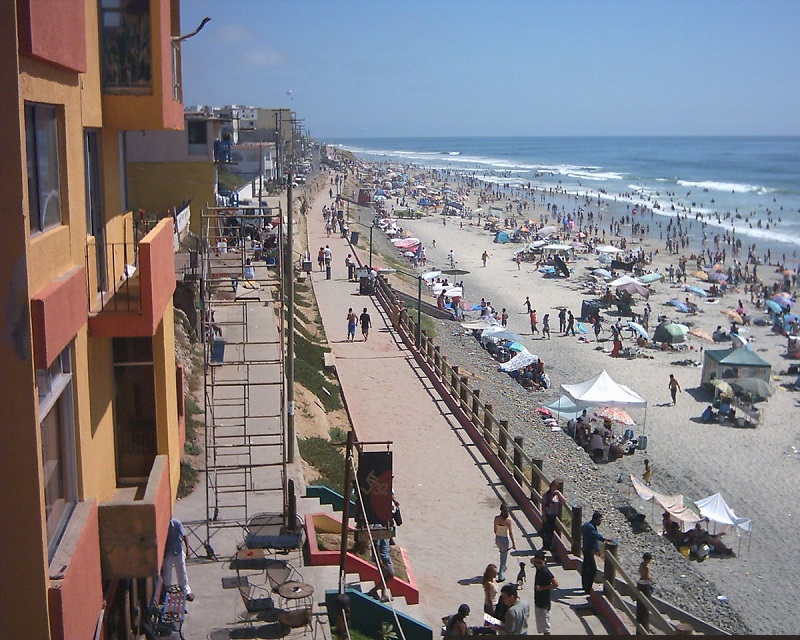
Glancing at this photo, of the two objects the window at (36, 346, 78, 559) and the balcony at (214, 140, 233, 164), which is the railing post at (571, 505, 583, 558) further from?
the balcony at (214, 140, 233, 164)

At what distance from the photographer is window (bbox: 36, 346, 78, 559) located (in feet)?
18.7

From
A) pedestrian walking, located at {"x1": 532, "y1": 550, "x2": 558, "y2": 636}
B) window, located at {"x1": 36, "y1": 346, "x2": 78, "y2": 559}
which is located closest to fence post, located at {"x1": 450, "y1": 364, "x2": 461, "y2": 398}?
pedestrian walking, located at {"x1": 532, "y1": 550, "x2": 558, "y2": 636}

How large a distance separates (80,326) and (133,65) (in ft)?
10.6

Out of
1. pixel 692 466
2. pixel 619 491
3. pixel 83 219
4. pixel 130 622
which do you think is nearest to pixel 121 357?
pixel 83 219

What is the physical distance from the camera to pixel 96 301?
7.46 meters

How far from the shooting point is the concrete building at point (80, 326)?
4867mm

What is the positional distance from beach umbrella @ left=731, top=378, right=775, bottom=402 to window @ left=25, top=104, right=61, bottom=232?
24.1 meters

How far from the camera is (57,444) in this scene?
240 inches

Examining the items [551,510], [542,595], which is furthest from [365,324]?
[542,595]

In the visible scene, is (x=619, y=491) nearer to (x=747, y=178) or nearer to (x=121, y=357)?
(x=121, y=357)

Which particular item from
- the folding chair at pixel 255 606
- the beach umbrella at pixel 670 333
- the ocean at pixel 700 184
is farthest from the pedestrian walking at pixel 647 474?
the ocean at pixel 700 184

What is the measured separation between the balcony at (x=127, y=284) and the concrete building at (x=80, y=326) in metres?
0.02

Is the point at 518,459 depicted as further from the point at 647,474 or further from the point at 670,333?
the point at 670,333

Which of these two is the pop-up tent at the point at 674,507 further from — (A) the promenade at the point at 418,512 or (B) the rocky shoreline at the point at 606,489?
(A) the promenade at the point at 418,512
